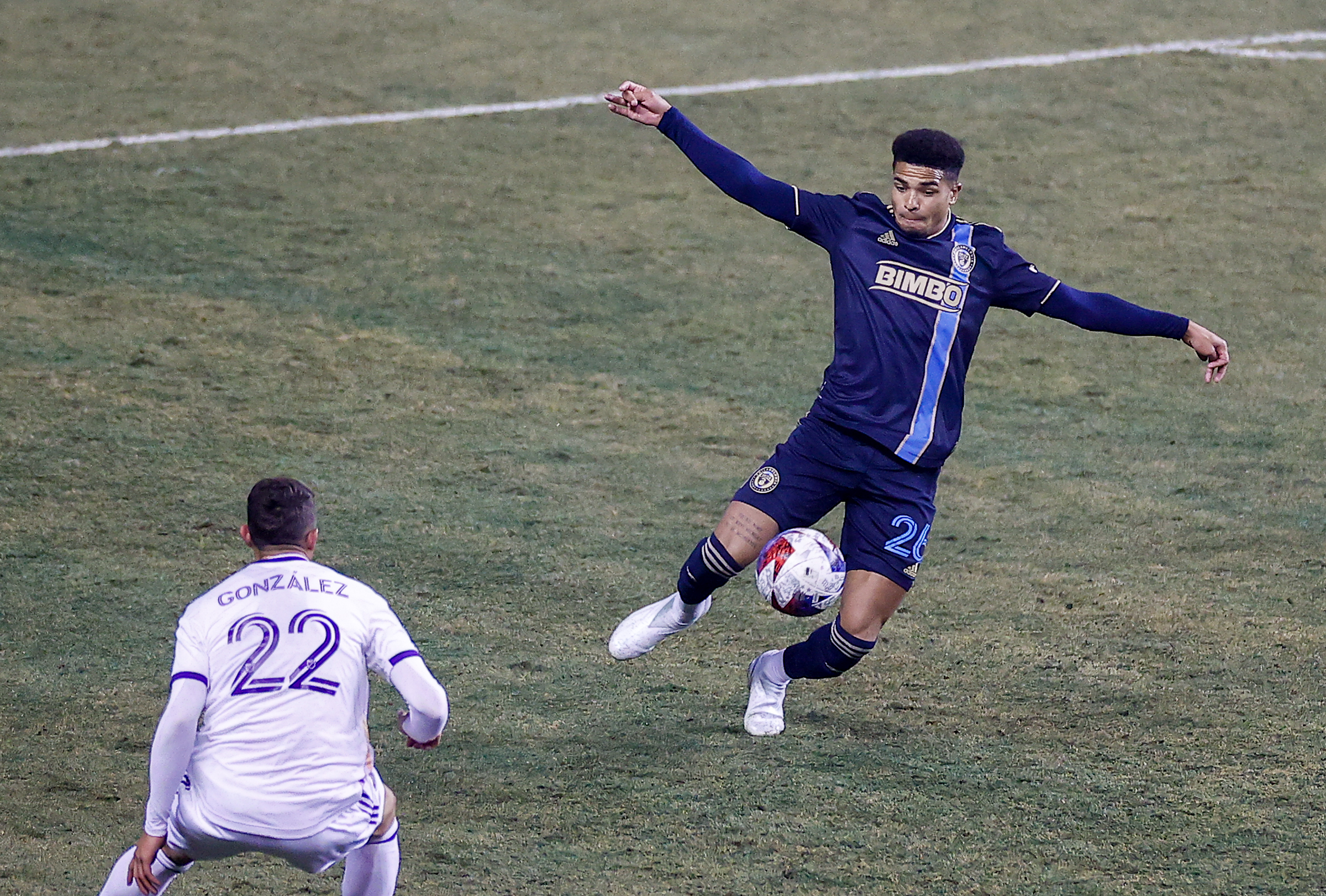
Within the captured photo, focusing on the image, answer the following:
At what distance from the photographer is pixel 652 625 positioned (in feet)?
23.1

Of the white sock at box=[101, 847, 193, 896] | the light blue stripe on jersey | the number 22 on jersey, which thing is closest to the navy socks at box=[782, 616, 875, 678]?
the light blue stripe on jersey

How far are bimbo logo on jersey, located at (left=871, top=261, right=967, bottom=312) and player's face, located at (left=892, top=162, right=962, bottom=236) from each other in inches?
7.0

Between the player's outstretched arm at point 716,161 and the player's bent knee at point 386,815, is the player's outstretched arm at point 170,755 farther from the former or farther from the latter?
the player's outstretched arm at point 716,161

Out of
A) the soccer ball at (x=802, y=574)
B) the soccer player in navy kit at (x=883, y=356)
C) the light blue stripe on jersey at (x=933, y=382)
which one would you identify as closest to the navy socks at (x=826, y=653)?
the soccer player in navy kit at (x=883, y=356)

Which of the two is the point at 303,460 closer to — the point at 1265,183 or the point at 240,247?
the point at 240,247

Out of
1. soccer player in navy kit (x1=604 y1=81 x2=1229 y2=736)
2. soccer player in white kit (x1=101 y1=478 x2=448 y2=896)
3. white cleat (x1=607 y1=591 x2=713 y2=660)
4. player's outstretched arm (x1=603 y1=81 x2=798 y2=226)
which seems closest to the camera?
soccer player in white kit (x1=101 y1=478 x2=448 y2=896)

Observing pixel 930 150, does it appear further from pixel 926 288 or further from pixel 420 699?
pixel 420 699

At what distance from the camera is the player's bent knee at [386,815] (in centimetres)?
490

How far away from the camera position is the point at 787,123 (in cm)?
1481

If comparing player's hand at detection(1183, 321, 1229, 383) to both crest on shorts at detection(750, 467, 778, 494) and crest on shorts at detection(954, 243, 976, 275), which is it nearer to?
crest on shorts at detection(954, 243, 976, 275)

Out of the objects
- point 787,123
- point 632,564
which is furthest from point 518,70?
point 632,564

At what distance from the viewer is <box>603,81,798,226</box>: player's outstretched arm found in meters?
6.69

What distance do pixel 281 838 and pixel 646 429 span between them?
18.7 feet

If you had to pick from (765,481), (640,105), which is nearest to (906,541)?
(765,481)
